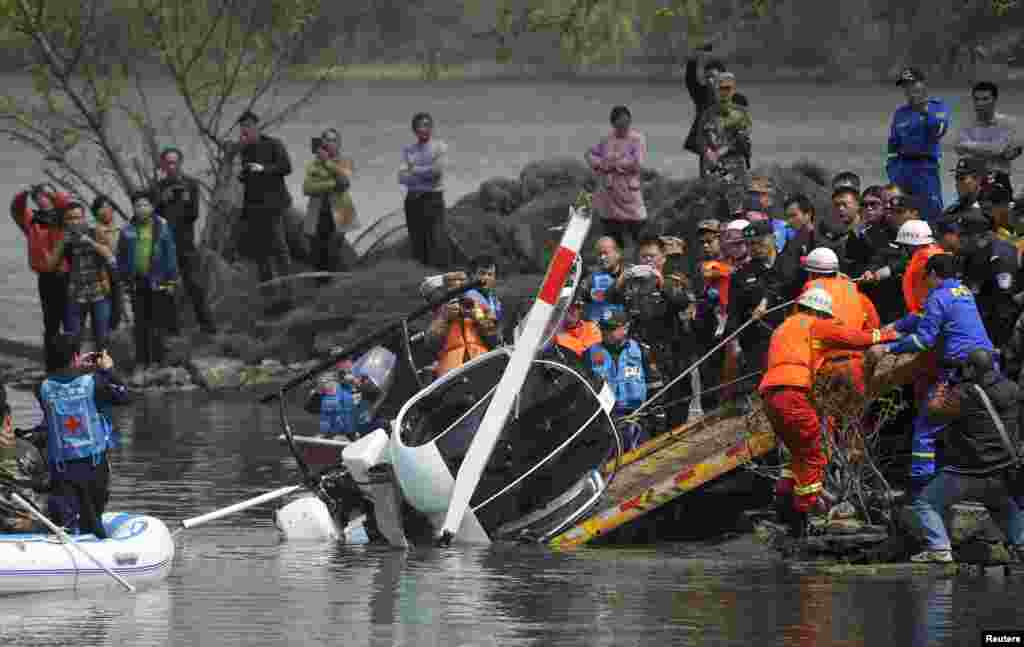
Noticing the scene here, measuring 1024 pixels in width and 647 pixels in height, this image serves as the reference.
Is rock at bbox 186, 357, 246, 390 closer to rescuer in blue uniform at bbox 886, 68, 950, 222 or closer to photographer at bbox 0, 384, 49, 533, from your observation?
rescuer in blue uniform at bbox 886, 68, 950, 222

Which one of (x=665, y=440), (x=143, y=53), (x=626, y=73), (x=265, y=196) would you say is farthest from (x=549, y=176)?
(x=626, y=73)

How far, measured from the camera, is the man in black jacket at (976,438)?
53.6 ft

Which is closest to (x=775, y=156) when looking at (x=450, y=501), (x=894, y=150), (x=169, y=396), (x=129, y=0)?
Answer: (x=129, y=0)

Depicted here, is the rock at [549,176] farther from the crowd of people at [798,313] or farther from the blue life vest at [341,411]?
the blue life vest at [341,411]

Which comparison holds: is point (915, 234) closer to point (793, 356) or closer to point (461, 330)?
point (793, 356)

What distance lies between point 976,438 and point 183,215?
52.3 ft

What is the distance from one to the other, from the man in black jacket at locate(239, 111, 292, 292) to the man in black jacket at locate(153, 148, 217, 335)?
0.79 metres

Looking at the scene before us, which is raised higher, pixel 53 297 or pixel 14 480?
pixel 14 480

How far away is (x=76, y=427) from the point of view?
17125mm

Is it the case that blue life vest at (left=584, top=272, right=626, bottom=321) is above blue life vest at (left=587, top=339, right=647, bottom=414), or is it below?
above

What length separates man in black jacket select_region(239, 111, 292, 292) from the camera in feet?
101

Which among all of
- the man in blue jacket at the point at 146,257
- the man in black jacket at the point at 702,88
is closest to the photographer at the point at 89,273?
the man in blue jacket at the point at 146,257

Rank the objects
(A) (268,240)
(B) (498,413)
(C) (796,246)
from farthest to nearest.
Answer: (A) (268,240)
(C) (796,246)
(B) (498,413)

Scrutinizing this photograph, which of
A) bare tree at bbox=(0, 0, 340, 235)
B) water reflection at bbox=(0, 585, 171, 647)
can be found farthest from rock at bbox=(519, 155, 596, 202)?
water reflection at bbox=(0, 585, 171, 647)
